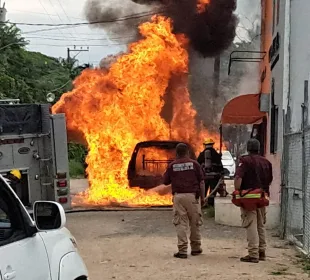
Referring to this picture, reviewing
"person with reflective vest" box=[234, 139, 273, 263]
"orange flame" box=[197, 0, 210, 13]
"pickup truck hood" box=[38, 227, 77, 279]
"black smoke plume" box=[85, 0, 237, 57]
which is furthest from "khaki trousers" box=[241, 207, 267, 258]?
"orange flame" box=[197, 0, 210, 13]

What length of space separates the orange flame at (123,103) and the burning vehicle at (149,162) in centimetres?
109

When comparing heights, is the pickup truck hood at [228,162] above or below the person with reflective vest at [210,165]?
below

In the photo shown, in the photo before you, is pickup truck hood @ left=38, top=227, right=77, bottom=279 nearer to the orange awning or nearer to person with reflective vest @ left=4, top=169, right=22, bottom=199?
person with reflective vest @ left=4, top=169, right=22, bottom=199

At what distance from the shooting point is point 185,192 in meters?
9.51

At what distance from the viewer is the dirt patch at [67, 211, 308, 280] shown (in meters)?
8.41

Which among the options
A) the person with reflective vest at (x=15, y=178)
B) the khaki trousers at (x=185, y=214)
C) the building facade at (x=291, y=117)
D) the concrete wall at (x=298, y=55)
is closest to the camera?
the khaki trousers at (x=185, y=214)

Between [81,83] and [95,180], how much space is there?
3466mm

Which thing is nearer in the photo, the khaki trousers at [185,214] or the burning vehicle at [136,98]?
the khaki trousers at [185,214]

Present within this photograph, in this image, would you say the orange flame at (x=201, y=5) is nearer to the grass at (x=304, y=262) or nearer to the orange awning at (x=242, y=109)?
the orange awning at (x=242, y=109)

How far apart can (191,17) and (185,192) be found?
A: 458 inches

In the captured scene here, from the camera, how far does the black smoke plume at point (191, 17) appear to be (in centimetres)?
2027

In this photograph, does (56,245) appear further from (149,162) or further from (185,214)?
(149,162)

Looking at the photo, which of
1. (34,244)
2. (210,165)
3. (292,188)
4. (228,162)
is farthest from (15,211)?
(228,162)

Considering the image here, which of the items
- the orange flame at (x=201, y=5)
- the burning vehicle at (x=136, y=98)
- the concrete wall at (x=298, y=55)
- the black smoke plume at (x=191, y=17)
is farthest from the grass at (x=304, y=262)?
the orange flame at (x=201, y=5)
